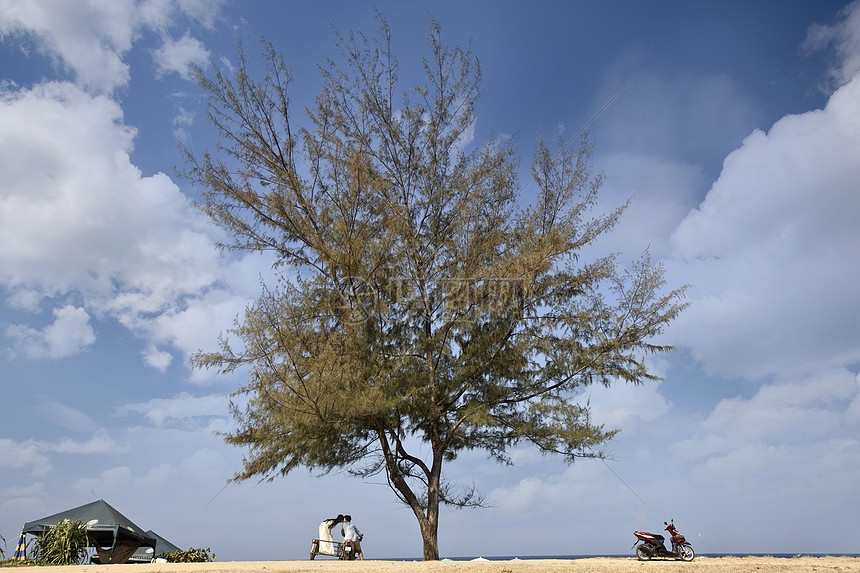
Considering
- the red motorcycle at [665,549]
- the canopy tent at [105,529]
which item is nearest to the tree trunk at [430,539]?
the red motorcycle at [665,549]

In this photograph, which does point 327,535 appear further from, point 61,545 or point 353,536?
point 61,545

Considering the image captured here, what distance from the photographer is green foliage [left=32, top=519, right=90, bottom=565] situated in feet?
34.3

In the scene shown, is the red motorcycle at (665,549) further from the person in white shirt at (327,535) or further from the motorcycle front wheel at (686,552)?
the person in white shirt at (327,535)

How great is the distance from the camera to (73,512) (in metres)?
11.8

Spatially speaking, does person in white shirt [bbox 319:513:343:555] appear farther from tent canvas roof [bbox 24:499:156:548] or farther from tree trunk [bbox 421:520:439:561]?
tent canvas roof [bbox 24:499:156:548]

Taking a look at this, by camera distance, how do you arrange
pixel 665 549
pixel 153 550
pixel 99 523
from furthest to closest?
pixel 153 550 → pixel 99 523 → pixel 665 549

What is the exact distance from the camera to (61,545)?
34.8 feet

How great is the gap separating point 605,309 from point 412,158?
5.19 metres

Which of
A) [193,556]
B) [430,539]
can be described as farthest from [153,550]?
[430,539]

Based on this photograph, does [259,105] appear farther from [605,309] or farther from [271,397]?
[605,309]

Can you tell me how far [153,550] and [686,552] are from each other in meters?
11.6

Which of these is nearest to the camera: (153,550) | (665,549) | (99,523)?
(665,549)

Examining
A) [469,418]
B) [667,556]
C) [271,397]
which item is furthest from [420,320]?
[667,556]

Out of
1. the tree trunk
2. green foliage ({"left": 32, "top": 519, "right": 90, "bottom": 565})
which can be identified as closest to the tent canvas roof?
green foliage ({"left": 32, "top": 519, "right": 90, "bottom": 565})
